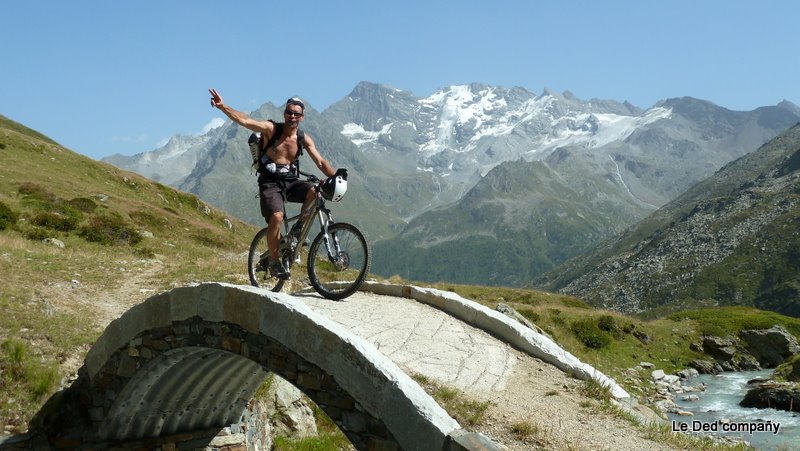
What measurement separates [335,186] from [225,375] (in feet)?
20.4

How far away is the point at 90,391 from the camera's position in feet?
47.1

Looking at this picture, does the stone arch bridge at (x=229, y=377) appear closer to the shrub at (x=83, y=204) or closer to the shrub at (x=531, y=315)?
the shrub at (x=531, y=315)

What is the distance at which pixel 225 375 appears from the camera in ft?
48.6

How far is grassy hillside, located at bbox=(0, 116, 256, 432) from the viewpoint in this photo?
15.1 meters

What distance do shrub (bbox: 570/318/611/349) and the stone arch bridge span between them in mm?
25072

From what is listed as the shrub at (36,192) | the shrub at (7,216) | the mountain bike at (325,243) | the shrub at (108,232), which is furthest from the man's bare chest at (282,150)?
the shrub at (36,192)

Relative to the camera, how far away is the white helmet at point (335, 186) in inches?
471

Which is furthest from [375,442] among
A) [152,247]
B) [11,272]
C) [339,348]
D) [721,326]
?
[721,326]

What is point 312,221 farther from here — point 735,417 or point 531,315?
point 531,315

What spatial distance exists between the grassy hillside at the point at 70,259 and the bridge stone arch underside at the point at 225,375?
1.69m

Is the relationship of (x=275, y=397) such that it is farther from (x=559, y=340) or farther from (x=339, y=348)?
(x=559, y=340)

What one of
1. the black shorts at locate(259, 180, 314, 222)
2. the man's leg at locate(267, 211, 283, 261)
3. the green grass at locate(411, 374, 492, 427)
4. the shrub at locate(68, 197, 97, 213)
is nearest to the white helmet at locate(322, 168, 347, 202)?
the black shorts at locate(259, 180, 314, 222)

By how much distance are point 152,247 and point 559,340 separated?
928 inches

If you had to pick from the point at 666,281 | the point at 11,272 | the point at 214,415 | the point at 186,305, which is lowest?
the point at 214,415
